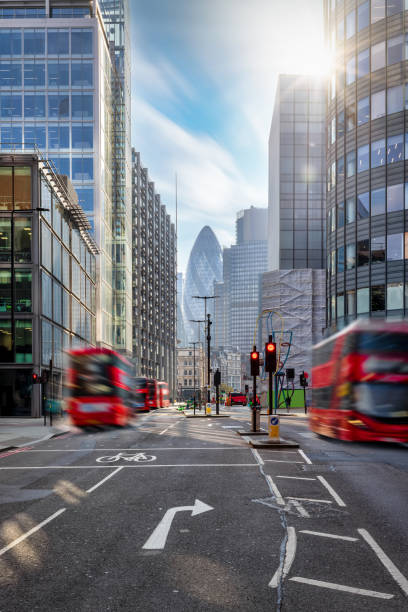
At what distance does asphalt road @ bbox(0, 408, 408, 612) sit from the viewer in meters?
7.41

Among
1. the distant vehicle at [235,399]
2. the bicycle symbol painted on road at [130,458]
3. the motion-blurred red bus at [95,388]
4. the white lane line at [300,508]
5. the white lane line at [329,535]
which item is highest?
the motion-blurred red bus at [95,388]

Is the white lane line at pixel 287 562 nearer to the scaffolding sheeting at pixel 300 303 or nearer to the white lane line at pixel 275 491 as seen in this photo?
the white lane line at pixel 275 491

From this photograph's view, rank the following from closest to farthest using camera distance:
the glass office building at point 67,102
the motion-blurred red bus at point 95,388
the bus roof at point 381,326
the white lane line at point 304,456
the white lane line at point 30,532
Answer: the white lane line at point 30,532 → the bus roof at point 381,326 → the white lane line at point 304,456 → the motion-blurred red bus at point 95,388 → the glass office building at point 67,102

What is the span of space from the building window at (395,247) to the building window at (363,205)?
3.91 meters

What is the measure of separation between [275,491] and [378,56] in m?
47.6

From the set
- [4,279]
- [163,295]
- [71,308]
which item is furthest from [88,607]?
[163,295]

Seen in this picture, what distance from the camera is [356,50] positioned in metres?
53.7

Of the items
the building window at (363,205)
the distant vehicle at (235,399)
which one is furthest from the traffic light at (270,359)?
the distant vehicle at (235,399)

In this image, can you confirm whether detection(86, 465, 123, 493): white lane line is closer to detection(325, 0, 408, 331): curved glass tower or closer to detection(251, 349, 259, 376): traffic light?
detection(251, 349, 259, 376): traffic light

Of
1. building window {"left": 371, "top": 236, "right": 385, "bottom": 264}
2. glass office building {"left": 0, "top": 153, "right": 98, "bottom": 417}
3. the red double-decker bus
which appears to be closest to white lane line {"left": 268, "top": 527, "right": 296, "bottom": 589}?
the red double-decker bus

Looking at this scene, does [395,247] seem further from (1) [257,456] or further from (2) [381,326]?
(2) [381,326]

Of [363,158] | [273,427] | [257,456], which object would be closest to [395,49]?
[363,158]

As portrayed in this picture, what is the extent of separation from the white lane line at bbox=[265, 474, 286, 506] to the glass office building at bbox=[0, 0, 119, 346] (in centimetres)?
6310

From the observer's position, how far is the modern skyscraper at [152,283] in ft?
414
